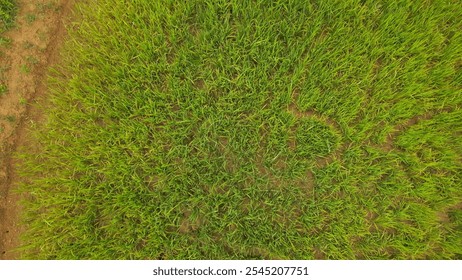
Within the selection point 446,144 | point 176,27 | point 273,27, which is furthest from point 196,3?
point 446,144

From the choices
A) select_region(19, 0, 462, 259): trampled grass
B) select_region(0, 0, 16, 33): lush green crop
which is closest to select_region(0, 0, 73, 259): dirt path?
select_region(0, 0, 16, 33): lush green crop

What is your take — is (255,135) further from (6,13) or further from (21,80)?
(6,13)

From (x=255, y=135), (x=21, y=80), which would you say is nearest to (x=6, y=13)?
(x=21, y=80)

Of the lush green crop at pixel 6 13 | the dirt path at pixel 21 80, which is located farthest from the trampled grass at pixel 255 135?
the lush green crop at pixel 6 13

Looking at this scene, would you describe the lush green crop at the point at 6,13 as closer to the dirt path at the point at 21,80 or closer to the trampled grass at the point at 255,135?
the dirt path at the point at 21,80

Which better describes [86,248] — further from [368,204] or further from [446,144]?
[446,144]

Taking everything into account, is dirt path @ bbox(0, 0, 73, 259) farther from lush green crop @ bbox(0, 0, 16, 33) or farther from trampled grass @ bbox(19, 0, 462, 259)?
trampled grass @ bbox(19, 0, 462, 259)
